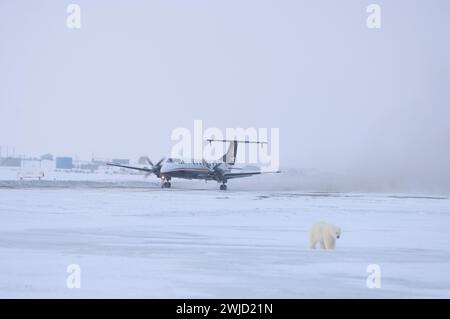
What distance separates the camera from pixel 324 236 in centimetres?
1594

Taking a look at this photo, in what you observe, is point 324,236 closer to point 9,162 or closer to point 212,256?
point 212,256

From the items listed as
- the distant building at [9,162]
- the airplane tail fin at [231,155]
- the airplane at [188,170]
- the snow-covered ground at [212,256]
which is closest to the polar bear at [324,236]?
the snow-covered ground at [212,256]

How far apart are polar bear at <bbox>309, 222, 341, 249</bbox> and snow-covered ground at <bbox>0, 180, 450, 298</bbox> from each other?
38cm

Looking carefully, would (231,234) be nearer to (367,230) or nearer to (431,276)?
(367,230)

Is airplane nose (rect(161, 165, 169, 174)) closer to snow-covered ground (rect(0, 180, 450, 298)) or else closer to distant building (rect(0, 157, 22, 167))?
snow-covered ground (rect(0, 180, 450, 298))

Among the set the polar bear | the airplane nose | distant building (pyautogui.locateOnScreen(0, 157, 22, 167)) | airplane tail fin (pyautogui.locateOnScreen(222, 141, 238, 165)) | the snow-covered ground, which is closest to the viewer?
the snow-covered ground

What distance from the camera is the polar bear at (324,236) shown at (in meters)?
15.9

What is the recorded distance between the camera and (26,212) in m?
25.9

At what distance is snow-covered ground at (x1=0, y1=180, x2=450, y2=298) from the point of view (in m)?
10.6

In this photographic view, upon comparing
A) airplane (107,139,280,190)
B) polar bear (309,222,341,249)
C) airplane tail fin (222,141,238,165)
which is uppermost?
airplane tail fin (222,141,238,165)

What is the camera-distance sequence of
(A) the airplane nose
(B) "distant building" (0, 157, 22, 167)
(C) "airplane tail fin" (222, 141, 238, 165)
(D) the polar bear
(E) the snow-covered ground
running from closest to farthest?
(E) the snow-covered ground < (D) the polar bear < (A) the airplane nose < (C) "airplane tail fin" (222, 141, 238, 165) < (B) "distant building" (0, 157, 22, 167)

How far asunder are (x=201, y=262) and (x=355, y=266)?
3.06 m

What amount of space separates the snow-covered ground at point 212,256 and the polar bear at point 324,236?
1.24 feet

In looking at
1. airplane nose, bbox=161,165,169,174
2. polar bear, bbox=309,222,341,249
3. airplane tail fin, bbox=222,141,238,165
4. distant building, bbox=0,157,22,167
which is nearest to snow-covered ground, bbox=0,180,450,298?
polar bear, bbox=309,222,341,249
